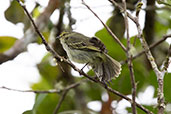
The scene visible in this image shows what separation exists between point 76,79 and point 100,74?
3.25 ft

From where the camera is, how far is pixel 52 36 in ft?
12.1

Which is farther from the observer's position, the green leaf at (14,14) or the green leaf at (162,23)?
the green leaf at (162,23)

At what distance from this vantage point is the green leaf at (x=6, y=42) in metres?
3.52

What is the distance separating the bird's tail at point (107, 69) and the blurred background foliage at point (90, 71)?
0.96 feet

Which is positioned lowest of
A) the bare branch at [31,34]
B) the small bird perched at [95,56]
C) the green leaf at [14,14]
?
the small bird perched at [95,56]

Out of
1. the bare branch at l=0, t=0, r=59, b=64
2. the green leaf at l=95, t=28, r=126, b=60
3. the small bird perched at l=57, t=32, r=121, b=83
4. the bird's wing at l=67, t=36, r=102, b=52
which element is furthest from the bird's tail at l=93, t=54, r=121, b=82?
the bare branch at l=0, t=0, r=59, b=64

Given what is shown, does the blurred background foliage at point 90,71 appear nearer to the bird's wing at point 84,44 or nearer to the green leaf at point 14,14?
the green leaf at point 14,14

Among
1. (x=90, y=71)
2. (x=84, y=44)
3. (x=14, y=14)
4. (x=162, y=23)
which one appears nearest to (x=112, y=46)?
(x=90, y=71)

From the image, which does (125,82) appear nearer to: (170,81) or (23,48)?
(170,81)

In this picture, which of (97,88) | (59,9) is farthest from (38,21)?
(97,88)

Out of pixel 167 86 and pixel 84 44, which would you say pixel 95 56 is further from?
pixel 167 86

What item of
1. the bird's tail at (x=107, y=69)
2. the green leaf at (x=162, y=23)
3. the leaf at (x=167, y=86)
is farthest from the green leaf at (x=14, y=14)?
the leaf at (x=167, y=86)

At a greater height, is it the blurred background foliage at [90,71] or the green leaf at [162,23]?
the green leaf at [162,23]

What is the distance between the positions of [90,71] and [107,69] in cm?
45
